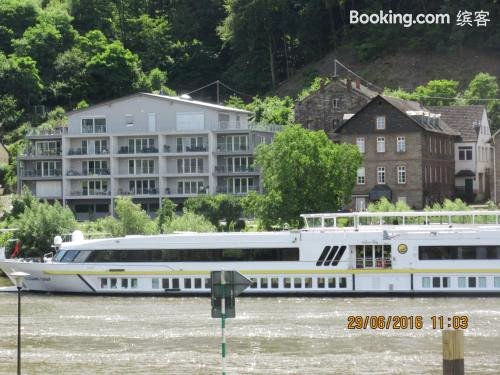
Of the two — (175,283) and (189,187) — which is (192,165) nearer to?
(189,187)

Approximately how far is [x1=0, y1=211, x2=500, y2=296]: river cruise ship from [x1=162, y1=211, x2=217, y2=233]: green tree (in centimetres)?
1342

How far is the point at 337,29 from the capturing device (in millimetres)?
125562

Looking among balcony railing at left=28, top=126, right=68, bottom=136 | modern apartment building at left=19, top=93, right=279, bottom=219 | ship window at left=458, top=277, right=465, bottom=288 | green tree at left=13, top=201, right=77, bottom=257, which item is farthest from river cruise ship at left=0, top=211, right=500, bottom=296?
balcony railing at left=28, top=126, right=68, bottom=136

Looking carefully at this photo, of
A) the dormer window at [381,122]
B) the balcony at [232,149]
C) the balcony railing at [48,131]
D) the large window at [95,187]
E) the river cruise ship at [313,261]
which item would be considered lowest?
the river cruise ship at [313,261]

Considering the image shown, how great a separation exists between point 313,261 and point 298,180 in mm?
15549

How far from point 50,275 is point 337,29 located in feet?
225

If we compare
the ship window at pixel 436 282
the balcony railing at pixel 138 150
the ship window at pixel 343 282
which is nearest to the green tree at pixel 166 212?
the balcony railing at pixel 138 150

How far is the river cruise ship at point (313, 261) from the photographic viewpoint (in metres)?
58.3

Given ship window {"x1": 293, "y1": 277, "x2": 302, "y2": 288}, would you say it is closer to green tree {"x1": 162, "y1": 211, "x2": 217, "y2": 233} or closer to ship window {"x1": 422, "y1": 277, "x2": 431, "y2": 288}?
ship window {"x1": 422, "y1": 277, "x2": 431, "y2": 288}

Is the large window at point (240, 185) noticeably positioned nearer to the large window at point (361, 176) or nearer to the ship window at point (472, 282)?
the large window at point (361, 176)

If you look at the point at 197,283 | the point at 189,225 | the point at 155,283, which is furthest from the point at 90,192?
the point at 197,283

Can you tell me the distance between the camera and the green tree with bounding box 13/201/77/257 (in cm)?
7669
